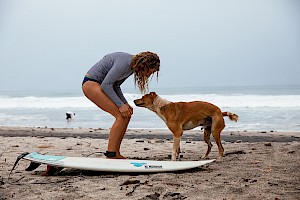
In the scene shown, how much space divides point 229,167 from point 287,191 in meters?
1.31

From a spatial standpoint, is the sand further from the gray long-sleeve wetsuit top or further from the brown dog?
the gray long-sleeve wetsuit top

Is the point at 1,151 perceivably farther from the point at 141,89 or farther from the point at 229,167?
the point at 229,167

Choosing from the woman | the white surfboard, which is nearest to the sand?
the white surfboard

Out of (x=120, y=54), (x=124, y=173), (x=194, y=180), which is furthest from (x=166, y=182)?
(x=120, y=54)

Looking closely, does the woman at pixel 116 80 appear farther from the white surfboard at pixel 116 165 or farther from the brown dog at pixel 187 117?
the brown dog at pixel 187 117

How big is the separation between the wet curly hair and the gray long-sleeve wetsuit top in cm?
10

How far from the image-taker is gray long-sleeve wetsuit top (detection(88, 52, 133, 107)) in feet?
15.8

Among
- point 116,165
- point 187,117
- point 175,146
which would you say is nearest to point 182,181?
point 116,165

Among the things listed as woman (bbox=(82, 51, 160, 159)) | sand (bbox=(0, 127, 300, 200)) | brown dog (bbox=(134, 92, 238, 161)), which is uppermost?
woman (bbox=(82, 51, 160, 159))

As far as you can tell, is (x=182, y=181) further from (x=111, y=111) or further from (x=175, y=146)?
(x=111, y=111)

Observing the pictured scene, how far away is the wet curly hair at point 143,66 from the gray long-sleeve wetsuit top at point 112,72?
10cm

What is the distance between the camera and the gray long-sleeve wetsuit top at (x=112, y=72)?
15.8ft

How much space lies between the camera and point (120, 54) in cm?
498

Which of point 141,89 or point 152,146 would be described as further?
point 152,146
